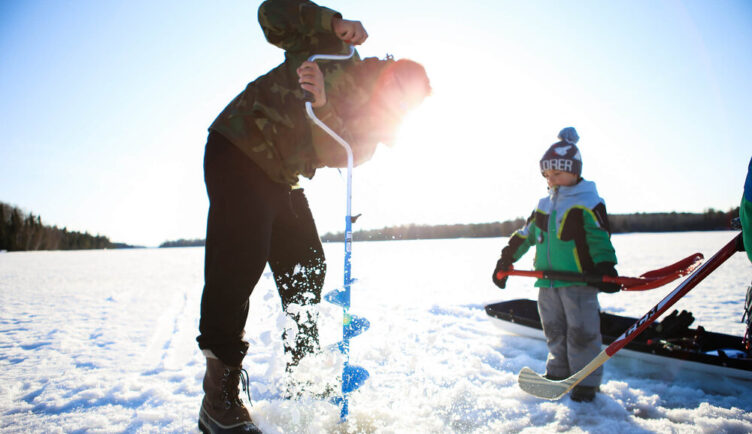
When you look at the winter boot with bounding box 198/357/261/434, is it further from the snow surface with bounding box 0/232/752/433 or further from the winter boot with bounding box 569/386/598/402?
the winter boot with bounding box 569/386/598/402

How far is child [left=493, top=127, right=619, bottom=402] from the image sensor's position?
108 inches

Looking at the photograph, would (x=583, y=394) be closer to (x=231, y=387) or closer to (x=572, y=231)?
(x=572, y=231)

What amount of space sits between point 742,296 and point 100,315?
10.6m

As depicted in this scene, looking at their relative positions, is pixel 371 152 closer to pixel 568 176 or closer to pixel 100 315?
pixel 568 176

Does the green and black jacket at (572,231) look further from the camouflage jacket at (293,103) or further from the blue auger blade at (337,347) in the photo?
the camouflage jacket at (293,103)

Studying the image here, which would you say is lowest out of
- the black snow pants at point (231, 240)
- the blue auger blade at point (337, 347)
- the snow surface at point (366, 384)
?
the snow surface at point (366, 384)

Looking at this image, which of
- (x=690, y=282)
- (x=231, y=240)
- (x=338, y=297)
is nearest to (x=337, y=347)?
(x=338, y=297)

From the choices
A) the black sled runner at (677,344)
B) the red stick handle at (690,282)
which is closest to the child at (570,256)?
the red stick handle at (690,282)

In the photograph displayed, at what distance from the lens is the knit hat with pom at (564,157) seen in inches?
119

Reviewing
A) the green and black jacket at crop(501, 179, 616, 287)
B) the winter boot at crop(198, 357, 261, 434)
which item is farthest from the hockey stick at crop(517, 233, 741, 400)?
the winter boot at crop(198, 357, 261, 434)

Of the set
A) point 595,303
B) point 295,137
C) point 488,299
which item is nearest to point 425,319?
point 488,299

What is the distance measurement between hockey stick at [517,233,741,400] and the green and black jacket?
0.65m

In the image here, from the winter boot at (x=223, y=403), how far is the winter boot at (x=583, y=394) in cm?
215

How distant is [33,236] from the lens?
57719 millimetres
